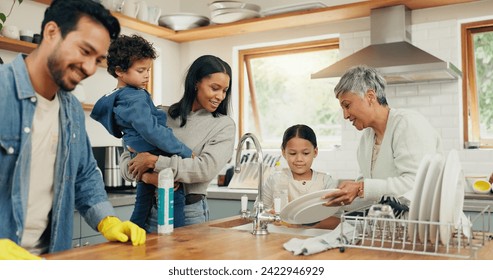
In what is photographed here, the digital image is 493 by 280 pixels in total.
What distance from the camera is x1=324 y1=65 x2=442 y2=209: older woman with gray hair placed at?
1803 mm

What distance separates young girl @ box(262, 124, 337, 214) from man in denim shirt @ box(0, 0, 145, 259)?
1.17m

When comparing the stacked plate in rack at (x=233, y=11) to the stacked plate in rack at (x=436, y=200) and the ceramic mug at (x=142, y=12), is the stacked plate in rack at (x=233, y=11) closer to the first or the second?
the ceramic mug at (x=142, y=12)

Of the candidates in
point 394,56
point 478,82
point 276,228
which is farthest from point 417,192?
point 478,82

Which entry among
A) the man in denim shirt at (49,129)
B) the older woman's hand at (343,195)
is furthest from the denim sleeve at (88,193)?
the older woman's hand at (343,195)

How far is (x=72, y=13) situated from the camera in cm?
137

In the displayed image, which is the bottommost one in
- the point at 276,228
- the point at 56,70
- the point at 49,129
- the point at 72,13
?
the point at 276,228

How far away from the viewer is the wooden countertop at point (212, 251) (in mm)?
1364

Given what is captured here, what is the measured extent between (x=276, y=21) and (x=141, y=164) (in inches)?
97.5

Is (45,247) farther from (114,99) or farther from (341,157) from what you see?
(341,157)

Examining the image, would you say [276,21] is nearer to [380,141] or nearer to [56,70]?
[380,141]

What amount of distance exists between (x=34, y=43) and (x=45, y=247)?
213 cm

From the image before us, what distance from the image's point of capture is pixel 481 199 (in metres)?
3.00

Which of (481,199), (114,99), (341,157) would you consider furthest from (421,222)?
(341,157)

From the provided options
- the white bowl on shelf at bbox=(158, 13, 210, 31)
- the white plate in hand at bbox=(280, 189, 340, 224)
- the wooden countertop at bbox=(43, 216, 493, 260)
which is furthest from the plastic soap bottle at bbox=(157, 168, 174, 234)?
the white bowl on shelf at bbox=(158, 13, 210, 31)
